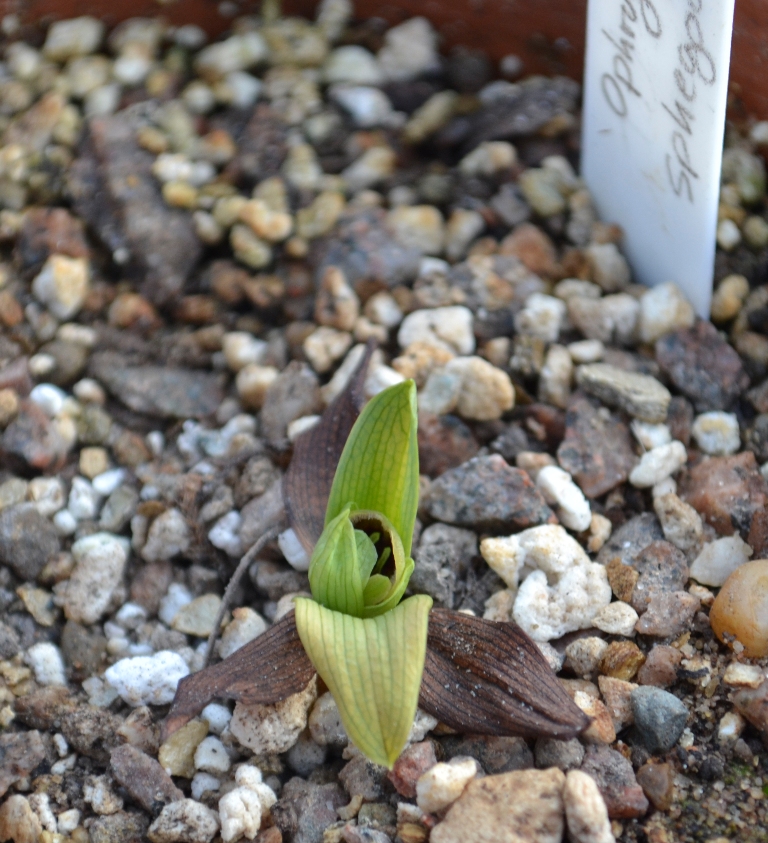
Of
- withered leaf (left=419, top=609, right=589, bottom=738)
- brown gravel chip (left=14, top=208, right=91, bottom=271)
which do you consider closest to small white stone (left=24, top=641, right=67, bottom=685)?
withered leaf (left=419, top=609, right=589, bottom=738)

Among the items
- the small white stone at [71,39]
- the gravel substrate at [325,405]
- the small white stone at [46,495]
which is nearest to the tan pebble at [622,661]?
the gravel substrate at [325,405]

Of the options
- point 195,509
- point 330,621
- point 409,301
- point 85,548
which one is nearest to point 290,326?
point 409,301

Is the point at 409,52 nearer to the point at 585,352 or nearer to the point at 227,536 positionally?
the point at 585,352

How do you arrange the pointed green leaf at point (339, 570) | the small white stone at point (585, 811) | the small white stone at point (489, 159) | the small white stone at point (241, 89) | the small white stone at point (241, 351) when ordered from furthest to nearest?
the small white stone at point (241, 89) → the small white stone at point (489, 159) → the small white stone at point (241, 351) → the pointed green leaf at point (339, 570) → the small white stone at point (585, 811)

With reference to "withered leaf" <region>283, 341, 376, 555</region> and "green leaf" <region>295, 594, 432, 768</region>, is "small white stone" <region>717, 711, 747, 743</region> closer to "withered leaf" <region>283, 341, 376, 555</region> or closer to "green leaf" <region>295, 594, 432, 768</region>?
"green leaf" <region>295, 594, 432, 768</region>

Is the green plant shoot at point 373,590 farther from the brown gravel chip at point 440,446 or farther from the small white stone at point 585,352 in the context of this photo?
the small white stone at point 585,352

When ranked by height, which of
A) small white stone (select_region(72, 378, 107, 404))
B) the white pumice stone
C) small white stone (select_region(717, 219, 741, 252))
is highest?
small white stone (select_region(717, 219, 741, 252))

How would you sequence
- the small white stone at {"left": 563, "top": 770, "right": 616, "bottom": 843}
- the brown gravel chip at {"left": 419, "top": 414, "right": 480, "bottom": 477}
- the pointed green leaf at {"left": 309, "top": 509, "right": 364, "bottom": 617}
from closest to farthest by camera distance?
the small white stone at {"left": 563, "top": 770, "right": 616, "bottom": 843} < the pointed green leaf at {"left": 309, "top": 509, "right": 364, "bottom": 617} < the brown gravel chip at {"left": 419, "top": 414, "right": 480, "bottom": 477}
